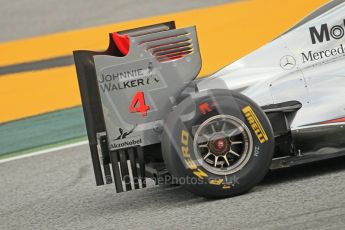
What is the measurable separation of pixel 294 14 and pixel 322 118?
5.06m

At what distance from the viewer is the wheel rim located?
222 inches

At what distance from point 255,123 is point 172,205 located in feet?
2.85

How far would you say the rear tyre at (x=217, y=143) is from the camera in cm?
559

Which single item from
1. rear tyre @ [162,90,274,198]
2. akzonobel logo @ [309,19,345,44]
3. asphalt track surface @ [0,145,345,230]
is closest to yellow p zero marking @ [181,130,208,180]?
rear tyre @ [162,90,274,198]

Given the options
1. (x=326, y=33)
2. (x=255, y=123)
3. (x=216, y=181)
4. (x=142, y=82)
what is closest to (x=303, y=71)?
(x=326, y=33)

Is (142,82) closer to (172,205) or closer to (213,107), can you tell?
(213,107)

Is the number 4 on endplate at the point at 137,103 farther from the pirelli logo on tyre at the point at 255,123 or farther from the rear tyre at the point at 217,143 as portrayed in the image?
the pirelli logo on tyre at the point at 255,123

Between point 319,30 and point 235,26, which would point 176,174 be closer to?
point 319,30

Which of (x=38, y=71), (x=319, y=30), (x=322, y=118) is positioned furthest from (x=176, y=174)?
(x=38, y=71)

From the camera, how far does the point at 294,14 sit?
10750 millimetres

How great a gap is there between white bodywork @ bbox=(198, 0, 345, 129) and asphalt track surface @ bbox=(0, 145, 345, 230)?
1.76 ft

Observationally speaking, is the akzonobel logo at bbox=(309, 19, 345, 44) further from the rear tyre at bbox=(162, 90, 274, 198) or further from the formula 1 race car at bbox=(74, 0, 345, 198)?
the rear tyre at bbox=(162, 90, 274, 198)

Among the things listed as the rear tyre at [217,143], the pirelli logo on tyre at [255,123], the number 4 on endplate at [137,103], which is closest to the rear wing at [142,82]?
the number 4 on endplate at [137,103]

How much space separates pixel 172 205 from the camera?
19.2 ft
